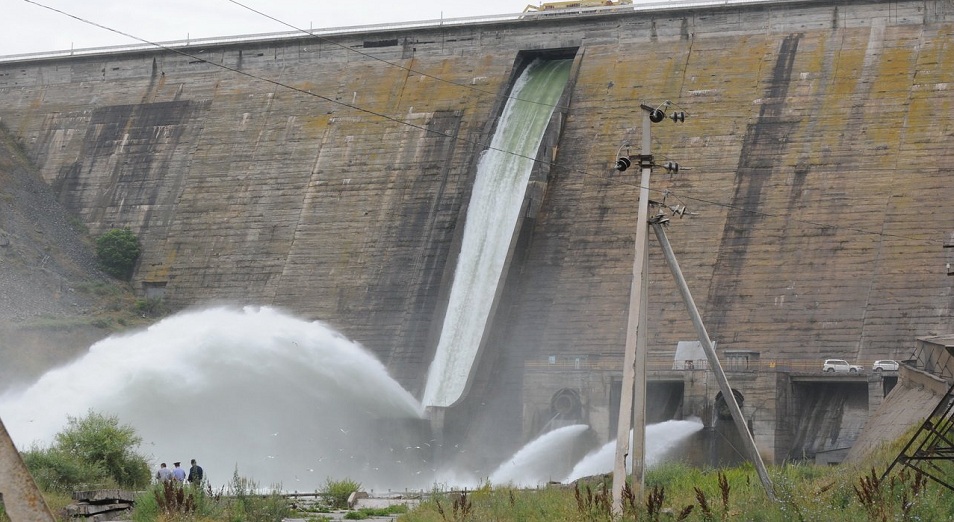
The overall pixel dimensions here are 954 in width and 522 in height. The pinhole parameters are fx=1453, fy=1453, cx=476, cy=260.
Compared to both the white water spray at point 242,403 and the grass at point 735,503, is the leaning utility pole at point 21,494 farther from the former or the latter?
the white water spray at point 242,403

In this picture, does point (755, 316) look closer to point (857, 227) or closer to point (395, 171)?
point (857, 227)

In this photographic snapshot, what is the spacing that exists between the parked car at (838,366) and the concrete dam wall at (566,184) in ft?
1.86

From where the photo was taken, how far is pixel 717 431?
36.5 m

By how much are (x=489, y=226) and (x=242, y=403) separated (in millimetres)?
11594

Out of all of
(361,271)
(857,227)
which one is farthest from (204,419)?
(857,227)

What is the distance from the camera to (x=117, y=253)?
173 feet

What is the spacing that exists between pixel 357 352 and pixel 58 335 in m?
11.5

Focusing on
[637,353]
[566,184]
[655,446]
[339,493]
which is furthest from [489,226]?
[637,353]

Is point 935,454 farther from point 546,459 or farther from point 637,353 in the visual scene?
point 546,459

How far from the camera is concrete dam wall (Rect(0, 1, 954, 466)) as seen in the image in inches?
1555

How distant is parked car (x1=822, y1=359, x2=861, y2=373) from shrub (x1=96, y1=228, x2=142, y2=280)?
2671cm

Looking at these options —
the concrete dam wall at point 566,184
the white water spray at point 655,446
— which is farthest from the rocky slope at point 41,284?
the white water spray at point 655,446

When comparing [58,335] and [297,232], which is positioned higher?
[297,232]

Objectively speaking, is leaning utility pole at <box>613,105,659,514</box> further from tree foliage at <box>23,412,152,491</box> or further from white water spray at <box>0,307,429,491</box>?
white water spray at <box>0,307,429,491</box>
